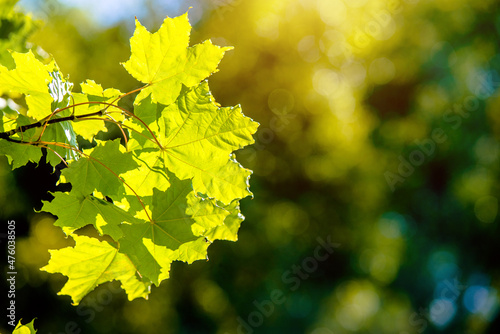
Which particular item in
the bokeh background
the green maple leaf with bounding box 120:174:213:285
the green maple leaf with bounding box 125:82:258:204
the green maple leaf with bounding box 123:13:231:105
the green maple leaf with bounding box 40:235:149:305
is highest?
the bokeh background

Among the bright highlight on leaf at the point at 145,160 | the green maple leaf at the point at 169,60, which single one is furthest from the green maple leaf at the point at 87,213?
the green maple leaf at the point at 169,60

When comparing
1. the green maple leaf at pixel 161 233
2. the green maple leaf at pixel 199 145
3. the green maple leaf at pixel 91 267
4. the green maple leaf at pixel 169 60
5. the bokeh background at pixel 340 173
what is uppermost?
the bokeh background at pixel 340 173

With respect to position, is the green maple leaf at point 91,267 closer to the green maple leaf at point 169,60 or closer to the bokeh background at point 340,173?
the green maple leaf at point 169,60

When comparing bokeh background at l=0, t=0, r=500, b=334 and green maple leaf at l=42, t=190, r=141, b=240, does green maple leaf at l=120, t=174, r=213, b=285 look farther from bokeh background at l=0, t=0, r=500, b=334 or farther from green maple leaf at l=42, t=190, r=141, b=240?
bokeh background at l=0, t=0, r=500, b=334

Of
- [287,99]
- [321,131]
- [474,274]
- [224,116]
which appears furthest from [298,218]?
[224,116]

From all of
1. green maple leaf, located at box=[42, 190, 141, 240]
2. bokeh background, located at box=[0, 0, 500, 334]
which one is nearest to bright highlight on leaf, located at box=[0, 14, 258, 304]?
green maple leaf, located at box=[42, 190, 141, 240]

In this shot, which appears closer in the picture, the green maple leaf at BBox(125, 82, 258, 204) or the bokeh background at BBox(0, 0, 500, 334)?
the green maple leaf at BBox(125, 82, 258, 204)

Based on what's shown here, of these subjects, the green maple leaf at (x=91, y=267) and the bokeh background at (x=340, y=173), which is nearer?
the green maple leaf at (x=91, y=267)
